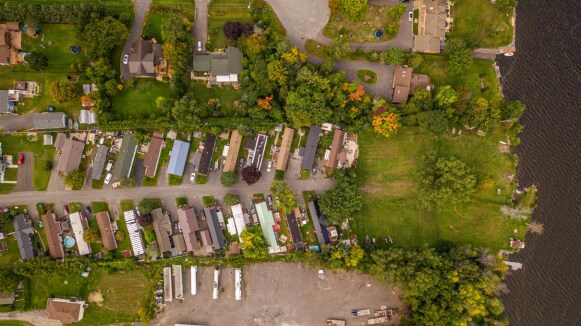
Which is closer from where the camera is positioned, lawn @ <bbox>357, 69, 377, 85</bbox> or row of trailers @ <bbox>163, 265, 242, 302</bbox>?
row of trailers @ <bbox>163, 265, 242, 302</bbox>

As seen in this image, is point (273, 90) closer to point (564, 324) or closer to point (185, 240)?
point (185, 240)

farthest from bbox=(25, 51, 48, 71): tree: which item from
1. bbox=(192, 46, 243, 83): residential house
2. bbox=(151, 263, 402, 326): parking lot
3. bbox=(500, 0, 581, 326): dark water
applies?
bbox=(500, 0, 581, 326): dark water

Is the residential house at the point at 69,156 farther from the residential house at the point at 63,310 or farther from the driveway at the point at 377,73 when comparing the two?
the driveway at the point at 377,73

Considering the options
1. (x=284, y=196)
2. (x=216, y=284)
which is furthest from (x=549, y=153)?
(x=216, y=284)

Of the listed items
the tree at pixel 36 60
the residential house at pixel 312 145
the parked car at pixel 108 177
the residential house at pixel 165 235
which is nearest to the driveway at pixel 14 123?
the tree at pixel 36 60

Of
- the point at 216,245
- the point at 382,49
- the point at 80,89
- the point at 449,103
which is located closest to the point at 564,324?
the point at 449,103

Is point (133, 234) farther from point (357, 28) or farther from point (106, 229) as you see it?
point (357, 28)

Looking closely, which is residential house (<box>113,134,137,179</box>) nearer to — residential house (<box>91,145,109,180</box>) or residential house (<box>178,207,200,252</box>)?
residential house (<box>91,145,109,180</box>)
